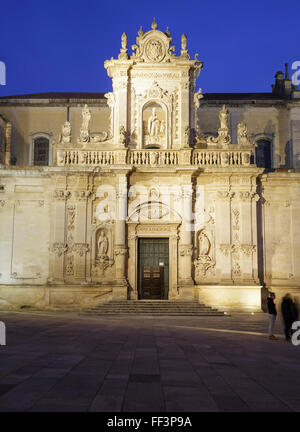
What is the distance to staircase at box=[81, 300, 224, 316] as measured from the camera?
22094 millimetres

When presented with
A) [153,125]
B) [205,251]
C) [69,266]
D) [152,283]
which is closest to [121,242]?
[152,283]

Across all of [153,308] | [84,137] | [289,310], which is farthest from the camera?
[84,137]

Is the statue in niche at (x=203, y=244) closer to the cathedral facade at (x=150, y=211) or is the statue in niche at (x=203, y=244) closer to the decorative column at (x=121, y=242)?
the cathedral facade at (x=150, y=211)

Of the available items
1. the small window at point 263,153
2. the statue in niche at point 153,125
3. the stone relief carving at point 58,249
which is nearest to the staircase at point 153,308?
the stone relief carving at point 58,249

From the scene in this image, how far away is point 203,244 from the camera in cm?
2491

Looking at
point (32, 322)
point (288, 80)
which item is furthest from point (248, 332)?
point (288, 80)

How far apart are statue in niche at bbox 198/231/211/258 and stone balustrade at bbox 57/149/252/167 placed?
4020mm

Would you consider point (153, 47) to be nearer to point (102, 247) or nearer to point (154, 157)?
point (154, 157)

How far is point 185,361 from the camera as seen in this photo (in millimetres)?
9672

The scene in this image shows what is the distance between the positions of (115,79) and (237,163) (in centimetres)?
887

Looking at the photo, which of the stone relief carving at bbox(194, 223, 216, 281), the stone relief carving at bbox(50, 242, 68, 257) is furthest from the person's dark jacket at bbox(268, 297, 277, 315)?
the stone relief carving at bbox(50, 242, 68, 257)

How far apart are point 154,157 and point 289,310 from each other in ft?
44.7

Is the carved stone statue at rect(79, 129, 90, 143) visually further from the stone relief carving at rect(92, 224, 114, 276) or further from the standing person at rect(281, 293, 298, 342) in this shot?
the standing person at rect(281, 293, 298, 342)

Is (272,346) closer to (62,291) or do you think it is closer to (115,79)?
(62,291)
